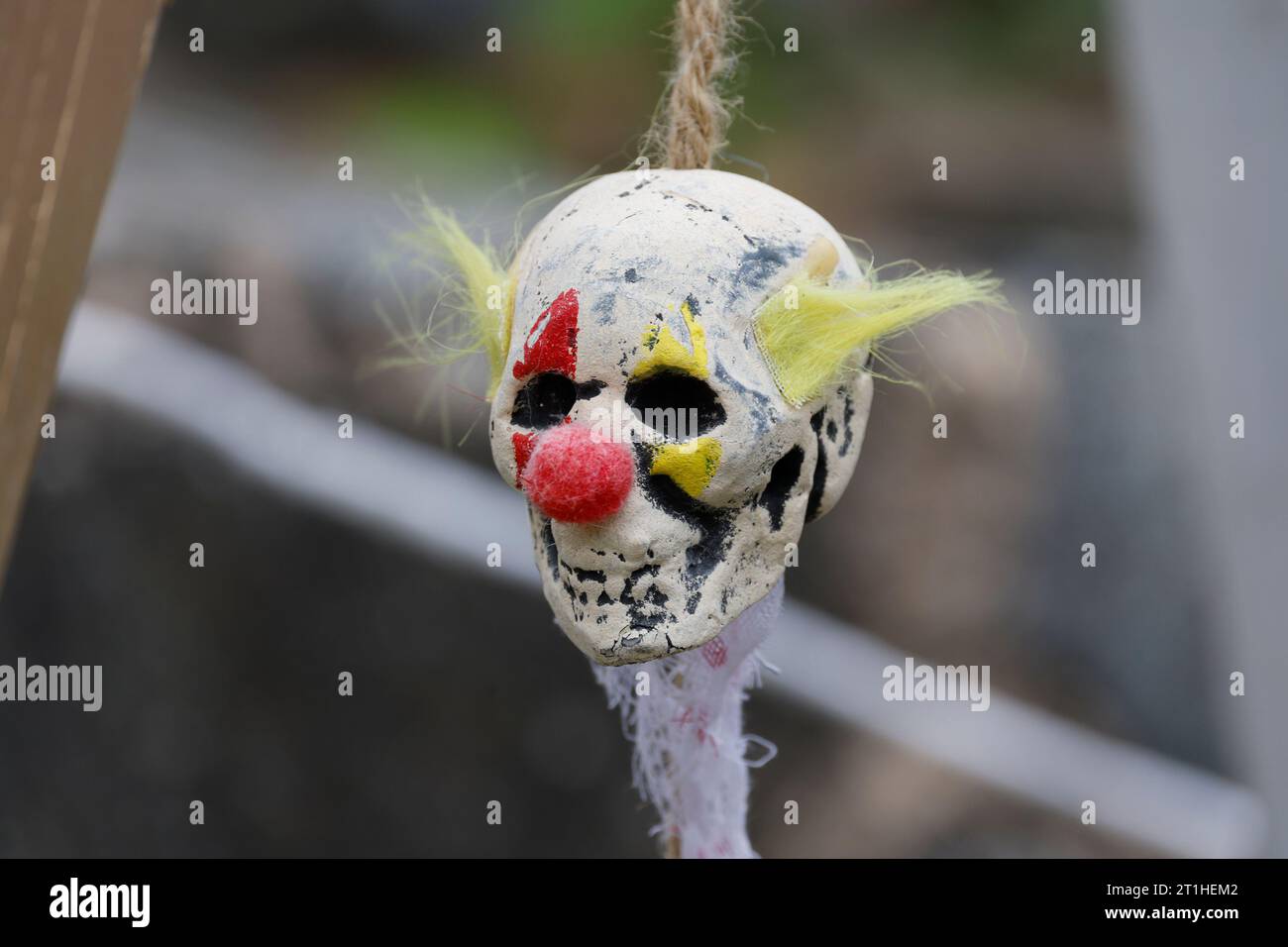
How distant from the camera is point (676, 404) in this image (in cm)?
110

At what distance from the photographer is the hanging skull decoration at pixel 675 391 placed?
1075 mm

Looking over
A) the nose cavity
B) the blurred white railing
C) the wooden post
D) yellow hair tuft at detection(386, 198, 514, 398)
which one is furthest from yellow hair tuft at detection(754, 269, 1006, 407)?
the blurred white railing

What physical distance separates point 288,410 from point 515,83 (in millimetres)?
1684

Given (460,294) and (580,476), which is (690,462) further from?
(460,294)

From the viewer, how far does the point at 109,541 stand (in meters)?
2.60

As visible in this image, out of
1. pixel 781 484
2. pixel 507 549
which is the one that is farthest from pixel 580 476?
pixel 507 549

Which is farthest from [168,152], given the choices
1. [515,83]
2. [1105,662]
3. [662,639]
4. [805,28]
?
[662,639]

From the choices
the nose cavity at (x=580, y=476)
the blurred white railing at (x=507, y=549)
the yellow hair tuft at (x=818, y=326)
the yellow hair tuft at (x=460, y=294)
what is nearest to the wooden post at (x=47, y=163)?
the yellow hair tuft at (x=460, y=294)

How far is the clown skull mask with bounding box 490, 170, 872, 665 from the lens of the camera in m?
1.07

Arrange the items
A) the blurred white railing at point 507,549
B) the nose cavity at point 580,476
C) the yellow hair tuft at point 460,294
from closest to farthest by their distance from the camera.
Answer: the nose cavity at point 580,476
the yellow hair tuft at point 460,294
the blurred white railing at point 507,549

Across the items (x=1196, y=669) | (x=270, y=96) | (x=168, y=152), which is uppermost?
(x=270, y=96)

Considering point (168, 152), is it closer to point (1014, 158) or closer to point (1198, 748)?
point (1014, 158)

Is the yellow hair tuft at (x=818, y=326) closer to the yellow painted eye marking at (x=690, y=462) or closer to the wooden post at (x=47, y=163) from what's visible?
the yellow painted eye marking at (x=690, y=462)

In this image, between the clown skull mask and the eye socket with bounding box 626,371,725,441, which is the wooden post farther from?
the eye socket with bounding box 626,371,725,441
